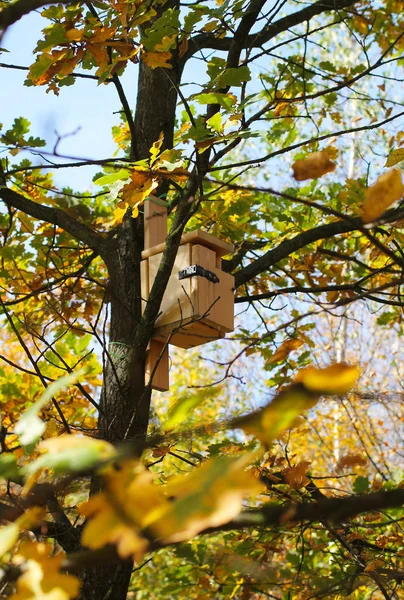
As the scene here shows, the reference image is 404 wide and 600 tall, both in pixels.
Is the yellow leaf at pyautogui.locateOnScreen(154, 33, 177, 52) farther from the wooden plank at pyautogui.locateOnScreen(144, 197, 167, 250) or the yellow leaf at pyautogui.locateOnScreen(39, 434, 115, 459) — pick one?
the yellow leaf at pyautogui.locateOnScreen(39, 434, 115, 459)

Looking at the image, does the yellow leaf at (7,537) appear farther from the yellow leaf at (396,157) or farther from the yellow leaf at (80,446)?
the yellow leaf at (396,157)

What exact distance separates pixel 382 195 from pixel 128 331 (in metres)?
1.72

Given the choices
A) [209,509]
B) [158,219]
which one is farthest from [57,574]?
[158,219]

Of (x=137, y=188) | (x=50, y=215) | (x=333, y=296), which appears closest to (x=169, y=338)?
(x=137, y=188)

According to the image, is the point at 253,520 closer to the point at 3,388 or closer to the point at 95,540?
the point at 95,540

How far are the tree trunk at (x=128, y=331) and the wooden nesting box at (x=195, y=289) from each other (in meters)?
0.08

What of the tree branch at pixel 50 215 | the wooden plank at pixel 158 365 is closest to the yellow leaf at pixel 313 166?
the wooden plank at pixel 158 365

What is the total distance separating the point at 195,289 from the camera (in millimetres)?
2373

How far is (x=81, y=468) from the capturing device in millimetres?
573

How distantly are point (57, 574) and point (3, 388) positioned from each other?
2.68m

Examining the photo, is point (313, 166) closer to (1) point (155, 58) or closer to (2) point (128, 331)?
(1) point (155, 58)

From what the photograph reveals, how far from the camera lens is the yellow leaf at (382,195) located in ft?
2.71

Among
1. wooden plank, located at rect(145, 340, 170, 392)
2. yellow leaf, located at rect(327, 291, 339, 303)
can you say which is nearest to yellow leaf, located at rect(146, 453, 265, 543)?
wooden plank, located at rect(145, 340, 170, 392)

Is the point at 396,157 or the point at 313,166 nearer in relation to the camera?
the point at 313,166
